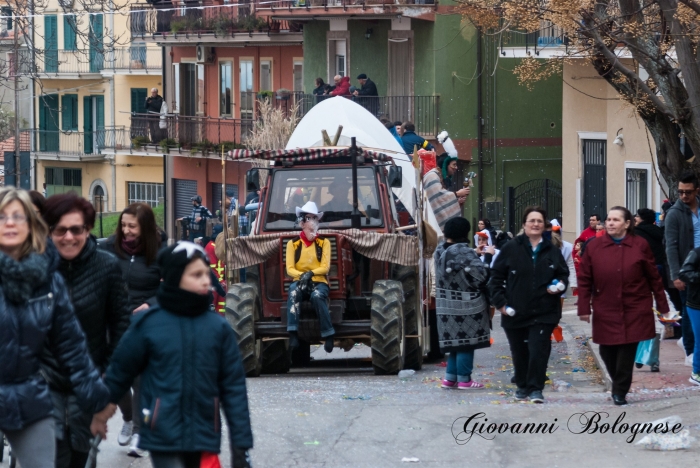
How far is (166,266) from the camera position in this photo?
5.78m

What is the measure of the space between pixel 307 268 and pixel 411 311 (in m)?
1.49

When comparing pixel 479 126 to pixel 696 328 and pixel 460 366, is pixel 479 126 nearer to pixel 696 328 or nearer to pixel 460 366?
pixel 460 366

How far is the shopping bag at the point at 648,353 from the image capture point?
1198 centimetres

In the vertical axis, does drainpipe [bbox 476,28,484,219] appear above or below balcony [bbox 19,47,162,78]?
below

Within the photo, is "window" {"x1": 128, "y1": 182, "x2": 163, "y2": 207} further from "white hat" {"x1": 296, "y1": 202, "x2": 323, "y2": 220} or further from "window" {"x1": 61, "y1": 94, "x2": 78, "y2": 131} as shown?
"white hat" {"x1": 296, "y1": 202, "x2": 323, "y2": 220}

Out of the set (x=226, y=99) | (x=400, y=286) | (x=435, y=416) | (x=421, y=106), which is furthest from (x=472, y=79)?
(x=435, y=416)

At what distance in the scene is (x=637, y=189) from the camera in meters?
24.8

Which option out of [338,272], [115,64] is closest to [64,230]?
[338,272]

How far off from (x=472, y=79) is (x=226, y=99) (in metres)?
12.1

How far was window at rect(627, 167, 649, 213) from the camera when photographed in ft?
80.5

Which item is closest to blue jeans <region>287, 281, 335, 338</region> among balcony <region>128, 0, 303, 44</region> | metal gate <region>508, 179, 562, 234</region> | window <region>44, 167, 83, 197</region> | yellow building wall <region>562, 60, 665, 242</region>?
yellow building wall <region>562, 60, 665, 242</region>

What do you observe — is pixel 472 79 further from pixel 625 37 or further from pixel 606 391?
pixel 606 391

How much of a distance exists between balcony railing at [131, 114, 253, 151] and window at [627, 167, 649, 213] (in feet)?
51.2

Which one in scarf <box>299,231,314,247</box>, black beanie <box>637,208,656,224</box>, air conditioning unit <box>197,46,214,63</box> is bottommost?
scarf <box>299,231,314,247</box>
